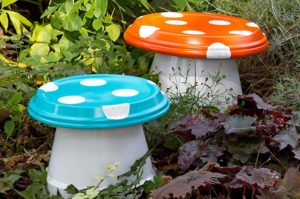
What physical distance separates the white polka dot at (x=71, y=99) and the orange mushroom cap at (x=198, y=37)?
2.42 feet

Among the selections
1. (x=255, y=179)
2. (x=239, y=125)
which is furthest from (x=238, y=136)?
(x=255, y=179)

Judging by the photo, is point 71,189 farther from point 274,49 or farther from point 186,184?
point 274,49

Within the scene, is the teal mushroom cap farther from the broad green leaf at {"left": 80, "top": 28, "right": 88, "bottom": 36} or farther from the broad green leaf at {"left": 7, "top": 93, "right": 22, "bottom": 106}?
the broad green leaf at {"left": 80, "top": 28, "right": 88, "bottom": 36}

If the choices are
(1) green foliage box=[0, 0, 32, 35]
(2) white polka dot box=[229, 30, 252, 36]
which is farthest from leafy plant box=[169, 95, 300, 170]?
(1) green foliage box=[0, 0, 32, 35]

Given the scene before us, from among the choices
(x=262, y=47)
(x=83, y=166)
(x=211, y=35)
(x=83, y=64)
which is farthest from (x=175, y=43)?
(x=83, y=166)

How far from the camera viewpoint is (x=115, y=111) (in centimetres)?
193

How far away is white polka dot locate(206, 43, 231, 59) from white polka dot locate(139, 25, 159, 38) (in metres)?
0.27

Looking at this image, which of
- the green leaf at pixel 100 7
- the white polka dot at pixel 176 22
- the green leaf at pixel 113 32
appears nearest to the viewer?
the white polka dot at pixel 176 22

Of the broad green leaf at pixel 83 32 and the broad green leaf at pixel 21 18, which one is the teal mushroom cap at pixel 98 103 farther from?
the broad green leaf at pixel 21 18

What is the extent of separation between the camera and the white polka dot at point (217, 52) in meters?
2.62

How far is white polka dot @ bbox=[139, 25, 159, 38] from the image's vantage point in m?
2.76

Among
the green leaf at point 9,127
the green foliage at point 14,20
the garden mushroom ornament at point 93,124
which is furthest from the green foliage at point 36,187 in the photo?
the green foliage at point 14,20

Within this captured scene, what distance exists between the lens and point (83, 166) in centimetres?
201

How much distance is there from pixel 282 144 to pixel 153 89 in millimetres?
446
